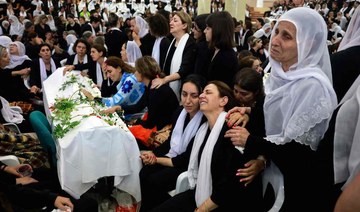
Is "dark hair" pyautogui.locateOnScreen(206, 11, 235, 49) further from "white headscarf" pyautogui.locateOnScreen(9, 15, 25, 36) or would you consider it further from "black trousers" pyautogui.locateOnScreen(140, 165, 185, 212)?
"white headscarf" pyautogui.locateOnScreen(9, 15, 25, 36)

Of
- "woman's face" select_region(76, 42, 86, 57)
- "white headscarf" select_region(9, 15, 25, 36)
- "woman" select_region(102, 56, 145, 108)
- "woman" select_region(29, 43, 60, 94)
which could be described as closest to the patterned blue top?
"woman" select_region(102, 56, 145, 108)

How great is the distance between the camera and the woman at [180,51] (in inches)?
151

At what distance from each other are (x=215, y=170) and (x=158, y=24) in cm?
255

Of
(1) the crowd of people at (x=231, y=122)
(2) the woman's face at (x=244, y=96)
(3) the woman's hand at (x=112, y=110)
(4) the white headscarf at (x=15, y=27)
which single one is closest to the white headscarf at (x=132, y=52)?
(1) the crowd of people at (x=231, y=122)

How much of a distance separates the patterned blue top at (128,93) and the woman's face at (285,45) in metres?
2.22

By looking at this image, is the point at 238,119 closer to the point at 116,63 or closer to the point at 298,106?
the point at 298,106

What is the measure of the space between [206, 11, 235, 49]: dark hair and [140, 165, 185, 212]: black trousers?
1.18 meters

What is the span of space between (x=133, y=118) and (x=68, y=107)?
0.80m

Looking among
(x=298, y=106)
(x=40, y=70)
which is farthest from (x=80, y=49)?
(x=298, y=106)

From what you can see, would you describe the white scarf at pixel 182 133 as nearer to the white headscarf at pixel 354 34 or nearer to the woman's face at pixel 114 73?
the white headscarf at pixel 354 34

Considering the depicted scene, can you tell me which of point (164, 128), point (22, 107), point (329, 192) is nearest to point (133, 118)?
point (164, 128)

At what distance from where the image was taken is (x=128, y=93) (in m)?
3.85

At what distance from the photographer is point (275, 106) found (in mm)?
1781

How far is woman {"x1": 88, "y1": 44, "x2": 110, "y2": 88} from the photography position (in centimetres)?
500
